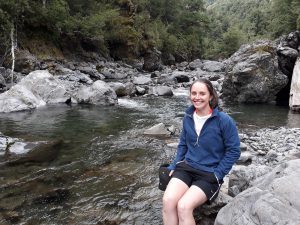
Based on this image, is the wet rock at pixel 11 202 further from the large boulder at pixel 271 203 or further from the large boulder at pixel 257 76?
the large boulder at pixel 257 76

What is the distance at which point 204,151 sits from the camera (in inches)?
182

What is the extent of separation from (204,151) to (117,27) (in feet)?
135

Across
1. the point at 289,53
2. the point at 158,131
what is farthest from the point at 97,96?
the point at 289,53

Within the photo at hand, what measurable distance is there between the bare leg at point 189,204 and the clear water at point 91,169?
1.37m

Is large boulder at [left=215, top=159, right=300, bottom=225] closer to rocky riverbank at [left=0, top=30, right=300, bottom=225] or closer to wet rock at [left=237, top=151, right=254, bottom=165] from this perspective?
rocky riverbank at [left=0, top=30, right=300, bottom=225]

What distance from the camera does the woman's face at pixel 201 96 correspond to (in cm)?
462

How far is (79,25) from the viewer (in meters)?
36.1

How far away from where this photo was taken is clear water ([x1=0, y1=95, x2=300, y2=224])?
18.7ft

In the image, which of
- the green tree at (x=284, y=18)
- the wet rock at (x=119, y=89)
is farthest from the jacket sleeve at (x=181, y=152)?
the green tree at (x=284, y=18)

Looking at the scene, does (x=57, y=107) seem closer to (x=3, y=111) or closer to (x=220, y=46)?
(x=3, y=111)

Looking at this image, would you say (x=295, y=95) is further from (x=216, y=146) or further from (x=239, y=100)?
(x=216, y=146)

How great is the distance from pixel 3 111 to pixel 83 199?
10528mm

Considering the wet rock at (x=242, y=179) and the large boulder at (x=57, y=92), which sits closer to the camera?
the wet rock at (x=242, y=179)

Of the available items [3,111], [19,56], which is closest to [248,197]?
[3,111]
